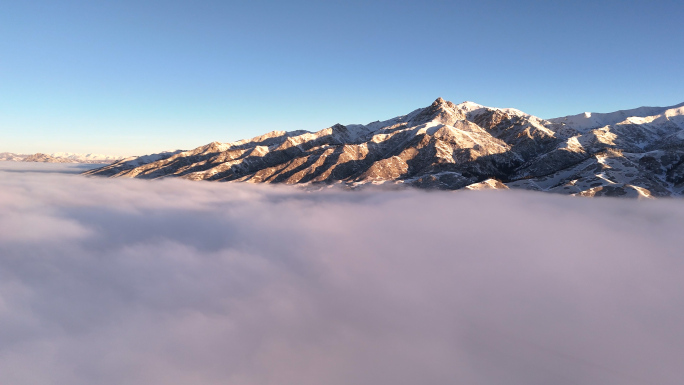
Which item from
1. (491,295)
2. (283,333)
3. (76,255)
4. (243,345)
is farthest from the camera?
(76,255)

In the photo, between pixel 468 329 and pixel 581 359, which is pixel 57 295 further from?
pixel 581 359

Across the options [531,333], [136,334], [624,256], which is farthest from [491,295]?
[136,334]

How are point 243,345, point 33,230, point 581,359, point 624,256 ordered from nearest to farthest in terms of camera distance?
point 581,359
point 243,345
point 624,256
point 33,230

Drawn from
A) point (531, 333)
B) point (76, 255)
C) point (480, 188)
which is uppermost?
point (480, 188)

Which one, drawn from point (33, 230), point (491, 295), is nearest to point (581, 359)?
point (491, 295)

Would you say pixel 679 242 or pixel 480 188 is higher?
pixel 480 188

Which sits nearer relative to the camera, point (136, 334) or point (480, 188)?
point (136, 334)

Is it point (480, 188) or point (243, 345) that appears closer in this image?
point (243, 345)

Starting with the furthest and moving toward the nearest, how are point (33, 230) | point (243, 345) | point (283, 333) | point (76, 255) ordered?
point (33, 230) < point (76, 255) < point (283, 333) < point (243, 345)

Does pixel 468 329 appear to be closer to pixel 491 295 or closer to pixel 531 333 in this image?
pixel 531 333
